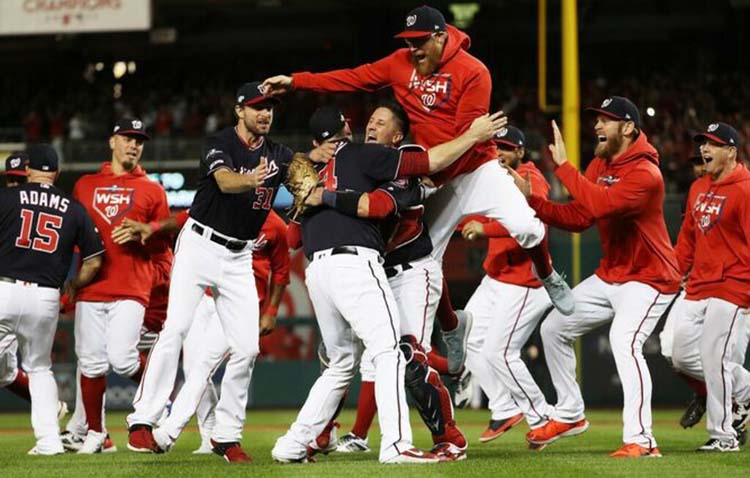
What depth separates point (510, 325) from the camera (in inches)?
403

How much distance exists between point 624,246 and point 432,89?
5.61 feet

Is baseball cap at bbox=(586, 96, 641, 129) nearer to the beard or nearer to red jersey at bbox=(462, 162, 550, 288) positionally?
the beard

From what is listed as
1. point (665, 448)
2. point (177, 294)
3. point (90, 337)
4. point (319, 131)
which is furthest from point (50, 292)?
point (665, 448)

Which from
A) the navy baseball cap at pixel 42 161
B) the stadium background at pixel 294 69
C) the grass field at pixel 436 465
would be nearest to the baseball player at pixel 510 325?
the grass field at pixel 436 465

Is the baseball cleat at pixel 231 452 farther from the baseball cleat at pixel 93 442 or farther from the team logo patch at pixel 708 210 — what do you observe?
the team logo patch at pixel 708 210

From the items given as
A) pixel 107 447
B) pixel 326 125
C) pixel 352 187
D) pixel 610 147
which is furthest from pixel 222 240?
pixel 610 147

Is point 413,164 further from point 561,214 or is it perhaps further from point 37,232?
point 37,232

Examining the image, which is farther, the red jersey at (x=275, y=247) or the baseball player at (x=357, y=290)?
the red jersey at (x=275, y=247)

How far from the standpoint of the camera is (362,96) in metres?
24.2

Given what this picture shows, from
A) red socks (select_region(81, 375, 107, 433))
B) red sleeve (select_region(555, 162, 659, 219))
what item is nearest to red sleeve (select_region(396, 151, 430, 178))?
red sleeve (select_region(555, 162, 659, 219))

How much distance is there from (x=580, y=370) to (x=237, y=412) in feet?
30.7

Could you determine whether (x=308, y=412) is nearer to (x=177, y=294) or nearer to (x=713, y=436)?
(x=177, y=294)

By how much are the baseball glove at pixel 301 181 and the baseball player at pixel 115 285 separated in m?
2.18

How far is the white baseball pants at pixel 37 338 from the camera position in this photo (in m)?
8.89
